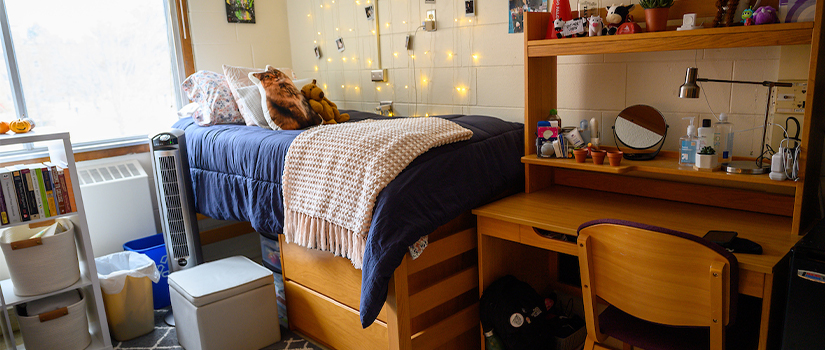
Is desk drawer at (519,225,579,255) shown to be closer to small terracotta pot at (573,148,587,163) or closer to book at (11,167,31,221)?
small terracotta pot at (573,148,587,163)

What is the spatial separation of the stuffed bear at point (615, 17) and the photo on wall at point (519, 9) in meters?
0.44

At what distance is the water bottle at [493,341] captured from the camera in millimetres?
1980

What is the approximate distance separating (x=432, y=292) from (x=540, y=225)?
47 centimetres

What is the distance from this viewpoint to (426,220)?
1774 mm

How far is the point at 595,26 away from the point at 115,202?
2635 millimetres

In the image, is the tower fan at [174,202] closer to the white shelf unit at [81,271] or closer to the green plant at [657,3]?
the white shelf unit at [81,271]

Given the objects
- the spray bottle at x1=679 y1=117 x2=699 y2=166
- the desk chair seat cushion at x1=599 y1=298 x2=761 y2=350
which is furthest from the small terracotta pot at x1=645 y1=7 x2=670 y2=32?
the desk chair seat cushion at x1=599 y1=298 x2=761 y2=350

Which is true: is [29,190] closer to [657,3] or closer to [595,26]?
[595,26]

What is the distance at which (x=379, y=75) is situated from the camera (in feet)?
10.2

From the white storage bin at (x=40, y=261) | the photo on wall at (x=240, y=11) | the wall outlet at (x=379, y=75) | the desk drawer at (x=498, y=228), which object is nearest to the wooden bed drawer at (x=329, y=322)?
the desk drawer at (x=498, y=228)

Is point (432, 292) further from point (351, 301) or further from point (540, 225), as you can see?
point (540, 225)

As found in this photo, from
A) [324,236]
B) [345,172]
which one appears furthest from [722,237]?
[324,236]

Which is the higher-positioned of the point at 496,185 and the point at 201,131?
the point at 201,131

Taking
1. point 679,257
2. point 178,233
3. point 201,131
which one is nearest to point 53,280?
point 178,233
